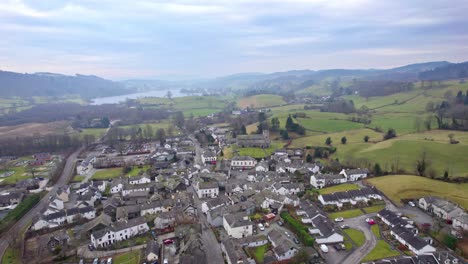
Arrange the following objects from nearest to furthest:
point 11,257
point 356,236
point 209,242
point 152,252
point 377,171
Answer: point 152,252 < point 11,257 < point 356,236 < point 209,242 < point 377,171

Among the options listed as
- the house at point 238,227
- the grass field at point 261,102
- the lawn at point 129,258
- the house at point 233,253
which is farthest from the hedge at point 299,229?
the grass field at point 261,102

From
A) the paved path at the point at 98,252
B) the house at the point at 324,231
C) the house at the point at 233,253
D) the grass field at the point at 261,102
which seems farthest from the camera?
the grass field at the point at 261,102

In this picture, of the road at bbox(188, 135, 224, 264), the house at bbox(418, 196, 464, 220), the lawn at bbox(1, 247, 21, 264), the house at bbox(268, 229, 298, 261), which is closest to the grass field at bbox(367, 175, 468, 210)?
the house at bbox(418, 196, 464, 220)

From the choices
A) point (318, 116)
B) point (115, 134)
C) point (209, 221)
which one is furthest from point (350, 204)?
point (115, 134)

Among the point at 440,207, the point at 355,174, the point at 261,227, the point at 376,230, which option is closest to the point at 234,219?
the point at 261,227

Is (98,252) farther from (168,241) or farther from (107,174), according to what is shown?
(107,174)

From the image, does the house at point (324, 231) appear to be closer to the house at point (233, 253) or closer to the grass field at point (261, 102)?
the house at point (233, 253)
